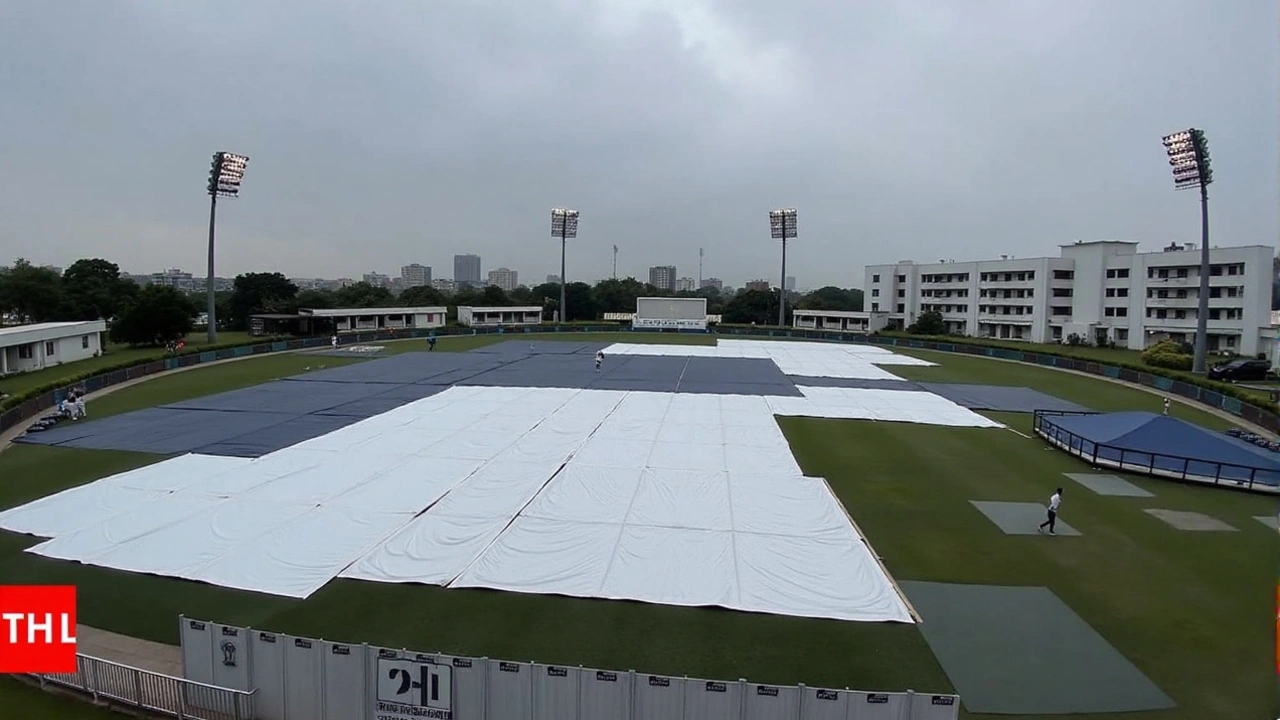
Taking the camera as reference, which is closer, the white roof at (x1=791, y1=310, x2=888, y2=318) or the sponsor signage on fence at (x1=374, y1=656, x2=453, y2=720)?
the sponsor signage on fence at (x1=374, y1=656, x2=453, y2=720)

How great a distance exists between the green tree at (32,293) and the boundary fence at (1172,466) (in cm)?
10271

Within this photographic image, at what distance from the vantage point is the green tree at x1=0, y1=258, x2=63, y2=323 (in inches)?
3132

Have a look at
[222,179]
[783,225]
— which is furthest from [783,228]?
[222,179]

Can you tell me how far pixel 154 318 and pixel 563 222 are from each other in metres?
49.0

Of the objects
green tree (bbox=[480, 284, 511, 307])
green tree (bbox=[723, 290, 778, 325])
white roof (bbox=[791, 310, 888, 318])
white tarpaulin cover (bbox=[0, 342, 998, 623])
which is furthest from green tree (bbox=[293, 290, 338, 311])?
white tarpaulin cover (bbox=[0, 342, 998, 623])

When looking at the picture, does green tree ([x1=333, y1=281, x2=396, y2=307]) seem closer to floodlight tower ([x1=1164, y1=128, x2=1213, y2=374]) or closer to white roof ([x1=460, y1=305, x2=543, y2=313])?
white roof ([x1=460, y1=305, x2=543, y2=313])

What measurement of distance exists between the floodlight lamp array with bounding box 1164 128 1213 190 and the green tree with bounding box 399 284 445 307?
106 metres

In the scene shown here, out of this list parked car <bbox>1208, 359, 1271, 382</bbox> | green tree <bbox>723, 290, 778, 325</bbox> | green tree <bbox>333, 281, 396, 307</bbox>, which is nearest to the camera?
parked car <bbox>1208, 359, 1271, 382</bbox>

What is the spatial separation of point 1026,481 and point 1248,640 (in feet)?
33.9

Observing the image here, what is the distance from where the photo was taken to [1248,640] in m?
12.2

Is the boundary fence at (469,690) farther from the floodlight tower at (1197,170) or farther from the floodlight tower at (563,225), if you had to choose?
the floodlight tower at (563,225)

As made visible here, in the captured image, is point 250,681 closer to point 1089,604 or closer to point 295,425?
point 1089,604

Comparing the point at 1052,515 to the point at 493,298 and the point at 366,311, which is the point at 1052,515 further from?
the point at 493,298

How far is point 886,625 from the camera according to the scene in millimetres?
12445
